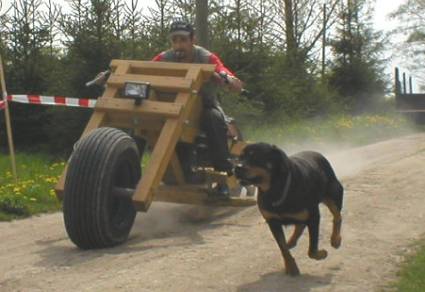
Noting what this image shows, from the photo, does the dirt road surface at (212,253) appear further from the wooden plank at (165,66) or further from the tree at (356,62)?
the tree at (356,62)

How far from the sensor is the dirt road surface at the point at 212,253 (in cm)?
560

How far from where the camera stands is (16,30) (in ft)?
54.0

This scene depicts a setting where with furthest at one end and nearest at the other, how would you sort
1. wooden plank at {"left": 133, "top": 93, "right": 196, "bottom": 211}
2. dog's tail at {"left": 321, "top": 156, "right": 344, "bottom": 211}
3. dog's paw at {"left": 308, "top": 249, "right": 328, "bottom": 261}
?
wooden plank at {"left": 133, "top": 93, "right": 196, "bottom": 211}
dog's tail at {"left": 321, "top": 156, "right": 344, "bottom": 211}
dog's paw at {"left": 308, "top": 249, "right": 328, "bottom": 261}

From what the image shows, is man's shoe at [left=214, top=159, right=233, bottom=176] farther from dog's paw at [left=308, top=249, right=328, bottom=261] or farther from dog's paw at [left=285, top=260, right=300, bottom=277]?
dog's paw at [left=285, top=260, right=300, bottom=277]

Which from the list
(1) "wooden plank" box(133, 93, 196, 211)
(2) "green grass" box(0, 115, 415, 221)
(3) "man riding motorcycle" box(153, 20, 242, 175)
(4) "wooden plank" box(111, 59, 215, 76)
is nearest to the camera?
(1) "wooden plank" box(133, 93, 196, 211)

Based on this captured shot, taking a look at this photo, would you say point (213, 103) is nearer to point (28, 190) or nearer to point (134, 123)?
point (134, 123)

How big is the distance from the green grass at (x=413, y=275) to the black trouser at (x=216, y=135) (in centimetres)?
262

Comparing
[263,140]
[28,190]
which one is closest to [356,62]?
[263,140]

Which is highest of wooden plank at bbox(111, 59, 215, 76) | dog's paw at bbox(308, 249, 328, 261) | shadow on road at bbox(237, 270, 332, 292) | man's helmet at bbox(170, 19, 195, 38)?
man's helmet at bbox(170, 19, 195, 38)

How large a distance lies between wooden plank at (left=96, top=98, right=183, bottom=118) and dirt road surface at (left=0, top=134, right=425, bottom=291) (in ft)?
3.97

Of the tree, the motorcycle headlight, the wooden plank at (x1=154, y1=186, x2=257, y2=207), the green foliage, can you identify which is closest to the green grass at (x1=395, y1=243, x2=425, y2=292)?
the wooden plank at (x1=154, y1=186, x2=257, y2=207)

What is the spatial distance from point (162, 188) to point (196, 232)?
32.2 inches

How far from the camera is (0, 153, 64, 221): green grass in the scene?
9383mm

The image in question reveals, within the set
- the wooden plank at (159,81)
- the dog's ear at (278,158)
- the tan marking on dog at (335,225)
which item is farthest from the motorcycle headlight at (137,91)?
the dog's ear at (278,158)
